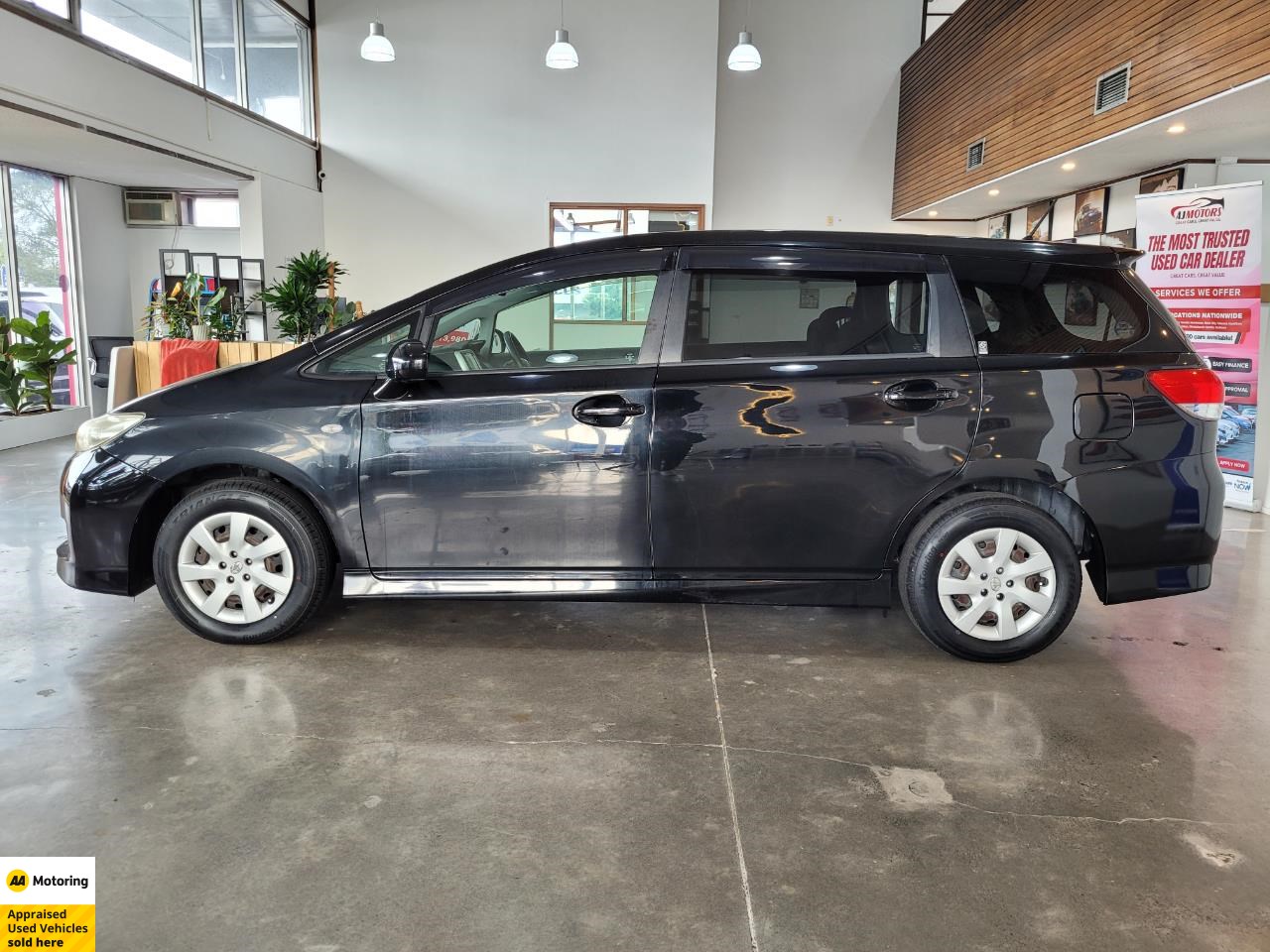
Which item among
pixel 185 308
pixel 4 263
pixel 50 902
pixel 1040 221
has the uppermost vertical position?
pixel 1040 221

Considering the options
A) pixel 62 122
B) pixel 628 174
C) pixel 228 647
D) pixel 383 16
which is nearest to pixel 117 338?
pixel 62 122

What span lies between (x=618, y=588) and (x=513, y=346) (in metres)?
0.90

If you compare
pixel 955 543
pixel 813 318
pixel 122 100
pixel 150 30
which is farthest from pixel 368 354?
pixel 150 30

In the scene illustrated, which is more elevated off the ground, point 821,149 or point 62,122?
point 821,149

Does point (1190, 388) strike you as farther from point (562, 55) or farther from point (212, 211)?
point (212, 211)

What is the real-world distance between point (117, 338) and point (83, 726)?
8.75m

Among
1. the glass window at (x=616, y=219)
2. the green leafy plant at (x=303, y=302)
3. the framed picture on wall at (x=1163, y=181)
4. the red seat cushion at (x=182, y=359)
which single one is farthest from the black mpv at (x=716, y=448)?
the glass window at (x=616, y=219)

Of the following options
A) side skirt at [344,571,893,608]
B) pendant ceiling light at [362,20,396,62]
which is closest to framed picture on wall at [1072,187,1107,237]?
side skirt at [344,571,893,608]

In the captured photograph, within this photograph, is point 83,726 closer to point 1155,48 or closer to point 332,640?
point 332,640

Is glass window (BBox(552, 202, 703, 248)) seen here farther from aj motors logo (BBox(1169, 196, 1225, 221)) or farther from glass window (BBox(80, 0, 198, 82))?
aj motors logo (BBox(1169, 196, 1225, 221))

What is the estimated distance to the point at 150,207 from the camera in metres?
10.9

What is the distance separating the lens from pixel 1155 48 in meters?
5.66

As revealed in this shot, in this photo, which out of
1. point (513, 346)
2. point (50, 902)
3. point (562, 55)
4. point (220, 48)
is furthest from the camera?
point (220, 48)

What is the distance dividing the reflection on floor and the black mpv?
0.27 metres
